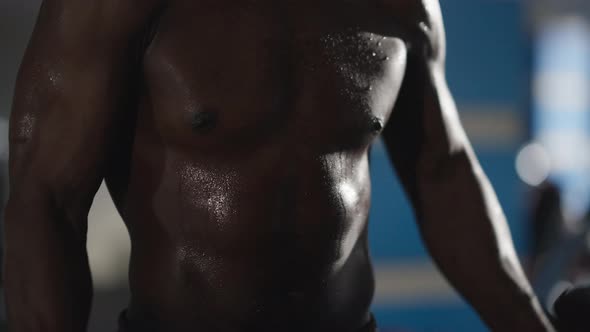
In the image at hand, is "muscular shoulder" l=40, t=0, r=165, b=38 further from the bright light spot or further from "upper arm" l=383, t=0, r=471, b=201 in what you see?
the bright light spot

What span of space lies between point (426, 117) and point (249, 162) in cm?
28

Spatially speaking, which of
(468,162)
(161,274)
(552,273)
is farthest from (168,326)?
(552,273)

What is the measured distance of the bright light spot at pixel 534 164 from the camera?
165 inches

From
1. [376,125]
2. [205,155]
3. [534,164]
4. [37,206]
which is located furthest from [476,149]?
[37,206]

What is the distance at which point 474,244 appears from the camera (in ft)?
3.12

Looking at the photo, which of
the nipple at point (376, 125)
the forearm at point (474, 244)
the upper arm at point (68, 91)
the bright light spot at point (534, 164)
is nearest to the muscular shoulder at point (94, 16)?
the upper arm at point (68, 91)

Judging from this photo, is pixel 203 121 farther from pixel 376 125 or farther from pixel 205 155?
pixel 376 125

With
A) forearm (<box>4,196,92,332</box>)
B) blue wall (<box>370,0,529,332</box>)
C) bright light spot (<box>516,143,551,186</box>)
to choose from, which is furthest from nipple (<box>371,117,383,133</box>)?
bright light spot (<box>516,143,551,186</box>)

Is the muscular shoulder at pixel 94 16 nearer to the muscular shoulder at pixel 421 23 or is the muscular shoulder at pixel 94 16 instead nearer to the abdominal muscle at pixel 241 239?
the abdominal muscle at pixel 241 239

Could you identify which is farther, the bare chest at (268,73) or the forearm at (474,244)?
the forearm at (474,244)

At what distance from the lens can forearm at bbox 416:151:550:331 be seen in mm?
933

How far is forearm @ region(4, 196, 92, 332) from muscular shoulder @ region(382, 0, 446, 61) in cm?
46

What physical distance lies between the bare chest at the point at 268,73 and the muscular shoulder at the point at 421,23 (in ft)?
0.18

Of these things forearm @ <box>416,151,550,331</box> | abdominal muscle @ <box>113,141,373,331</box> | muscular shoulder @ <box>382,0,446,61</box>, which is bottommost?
forearm @ <box>416,151,550,331</box>
